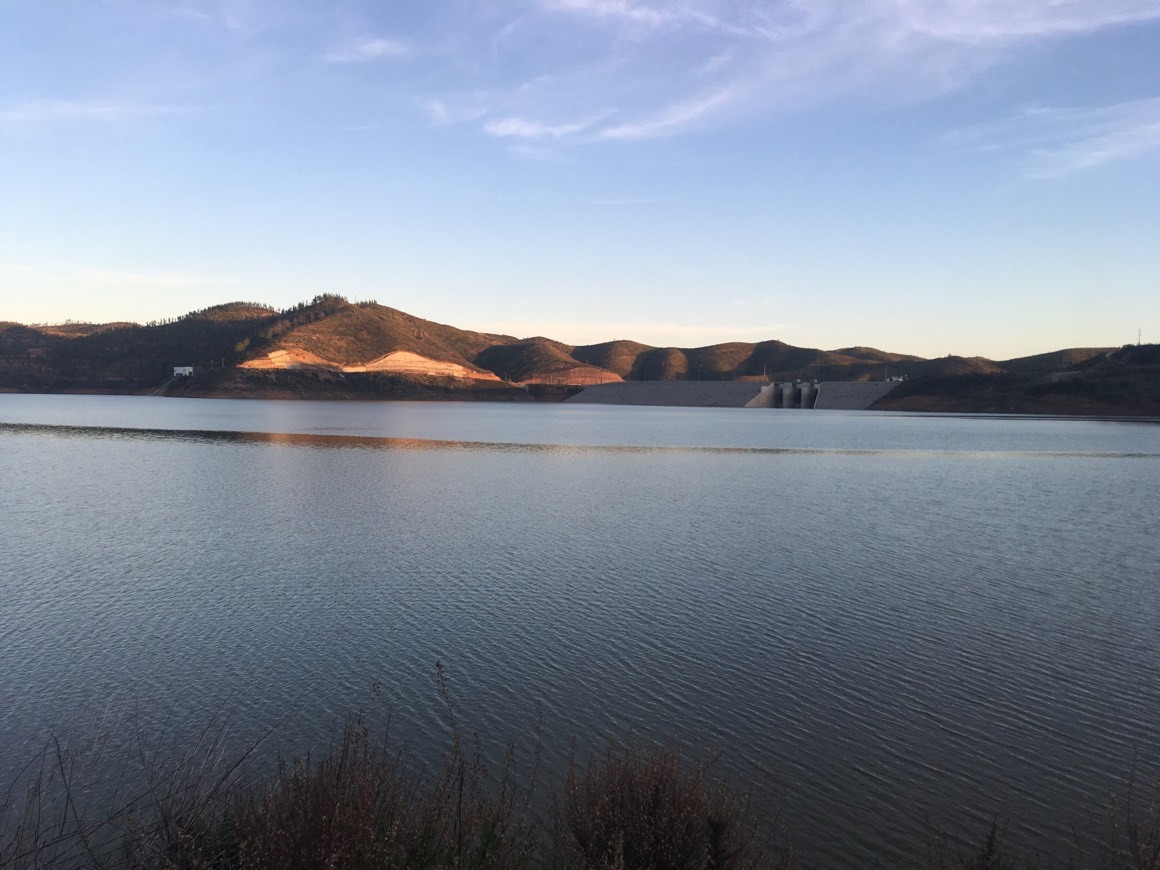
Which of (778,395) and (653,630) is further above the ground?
(778,395)

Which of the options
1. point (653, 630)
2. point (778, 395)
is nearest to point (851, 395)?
point (778, 395)

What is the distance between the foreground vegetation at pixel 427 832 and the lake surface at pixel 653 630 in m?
1.21

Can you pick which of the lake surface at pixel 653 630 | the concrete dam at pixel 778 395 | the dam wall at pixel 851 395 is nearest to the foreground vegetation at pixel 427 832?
the lake surface at pixel 653 630

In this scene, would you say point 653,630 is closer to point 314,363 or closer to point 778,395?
point 778,395

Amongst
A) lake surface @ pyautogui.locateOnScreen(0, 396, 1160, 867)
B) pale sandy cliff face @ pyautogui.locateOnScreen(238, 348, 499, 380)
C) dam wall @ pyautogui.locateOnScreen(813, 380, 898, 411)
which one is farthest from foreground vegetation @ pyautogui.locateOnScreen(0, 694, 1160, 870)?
pale sandy cliff face @ pyautogui.locateOnScreen(238, 348, 499, 380)

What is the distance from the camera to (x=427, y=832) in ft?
19.9

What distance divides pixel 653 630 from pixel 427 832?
28.3 feet

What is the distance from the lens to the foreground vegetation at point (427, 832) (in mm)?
5539

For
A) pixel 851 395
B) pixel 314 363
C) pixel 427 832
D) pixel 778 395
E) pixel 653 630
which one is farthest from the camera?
pixel 314 363

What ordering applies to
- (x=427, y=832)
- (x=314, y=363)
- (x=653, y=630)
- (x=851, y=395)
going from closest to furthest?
(x=427, y=832) < (x=653, y=630) < (x=851, y=395) < (x=314, y=363)

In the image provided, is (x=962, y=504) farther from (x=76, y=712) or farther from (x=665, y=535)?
(x=76, y=712)

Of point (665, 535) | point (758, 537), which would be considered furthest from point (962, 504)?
point (665, 535)

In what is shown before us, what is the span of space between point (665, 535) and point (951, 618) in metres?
9.84

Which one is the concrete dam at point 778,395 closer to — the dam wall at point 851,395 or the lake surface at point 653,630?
the dam wall at point 851,395
